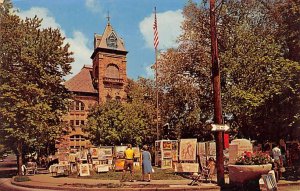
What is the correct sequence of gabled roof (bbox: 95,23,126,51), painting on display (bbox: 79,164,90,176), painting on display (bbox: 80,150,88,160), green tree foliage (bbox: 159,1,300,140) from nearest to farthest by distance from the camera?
1. green tree foliage (bbox: 159,1,300,140)
2. painting on display (bbox: 79,164,90,176)
3. painting on display (bbox: 80,150,88,160)
4. gabled roof (bbox: 95,23,126,51)

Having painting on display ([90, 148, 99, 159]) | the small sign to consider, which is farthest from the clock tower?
the small sign

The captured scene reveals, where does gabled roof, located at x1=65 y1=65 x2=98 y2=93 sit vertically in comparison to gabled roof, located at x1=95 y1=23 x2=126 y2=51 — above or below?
below

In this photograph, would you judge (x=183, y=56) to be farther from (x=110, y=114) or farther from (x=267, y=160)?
(x=267, y=160)

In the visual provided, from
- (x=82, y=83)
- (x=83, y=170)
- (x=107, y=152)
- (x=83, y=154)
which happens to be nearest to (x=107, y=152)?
(x=107, y=152)

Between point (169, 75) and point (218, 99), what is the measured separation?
80.2 ft

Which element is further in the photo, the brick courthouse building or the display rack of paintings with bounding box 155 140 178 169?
the brick courthouse building

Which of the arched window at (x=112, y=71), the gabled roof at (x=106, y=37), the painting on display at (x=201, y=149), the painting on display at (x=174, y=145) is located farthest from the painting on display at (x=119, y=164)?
the gabled roof at (x=106, y=37)

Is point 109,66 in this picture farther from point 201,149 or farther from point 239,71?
point 201,149

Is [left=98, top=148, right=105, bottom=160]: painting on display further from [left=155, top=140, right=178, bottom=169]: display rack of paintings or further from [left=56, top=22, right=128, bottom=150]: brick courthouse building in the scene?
[left=56, top=22, right=128, bottom=150]: brick courthouse building

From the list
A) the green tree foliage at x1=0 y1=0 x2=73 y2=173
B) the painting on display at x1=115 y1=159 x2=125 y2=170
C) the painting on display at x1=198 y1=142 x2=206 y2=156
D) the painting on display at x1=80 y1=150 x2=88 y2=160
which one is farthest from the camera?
the green tree foliage at x1=0 y1=0 x2=73 y2=173

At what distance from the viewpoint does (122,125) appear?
4806 cm

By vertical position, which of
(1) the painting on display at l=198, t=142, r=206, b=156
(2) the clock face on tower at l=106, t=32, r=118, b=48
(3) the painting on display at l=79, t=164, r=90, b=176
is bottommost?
(3) the painting on display at l=79, t=164, r=90, b=176

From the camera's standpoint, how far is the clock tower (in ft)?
211

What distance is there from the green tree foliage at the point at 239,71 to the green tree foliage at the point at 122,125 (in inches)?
358
